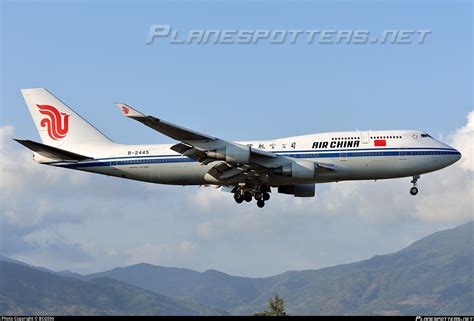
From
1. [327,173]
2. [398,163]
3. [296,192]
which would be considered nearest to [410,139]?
[398,163]

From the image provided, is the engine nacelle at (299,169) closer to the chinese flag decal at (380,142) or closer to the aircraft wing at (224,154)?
the aircraft wing at (224,154)

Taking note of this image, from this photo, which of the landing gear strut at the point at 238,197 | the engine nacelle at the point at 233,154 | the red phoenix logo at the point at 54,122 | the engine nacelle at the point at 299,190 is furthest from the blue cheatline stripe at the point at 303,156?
the engine nacelle at the point at 299,190

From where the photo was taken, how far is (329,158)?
198ft

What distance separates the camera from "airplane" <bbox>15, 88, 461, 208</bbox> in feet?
195

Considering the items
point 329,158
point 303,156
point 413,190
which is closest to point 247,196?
point 303,156

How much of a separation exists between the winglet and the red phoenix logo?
54.1 ft

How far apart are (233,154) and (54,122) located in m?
19.7

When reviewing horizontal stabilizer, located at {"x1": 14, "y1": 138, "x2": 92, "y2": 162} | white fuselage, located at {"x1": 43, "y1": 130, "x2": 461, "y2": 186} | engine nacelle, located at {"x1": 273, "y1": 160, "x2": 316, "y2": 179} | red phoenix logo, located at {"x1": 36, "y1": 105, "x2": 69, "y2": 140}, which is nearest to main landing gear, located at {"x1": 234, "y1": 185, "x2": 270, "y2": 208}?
white fuselage, located at {"x1": 43, "y1": 130, "x2": 461, "y2": 186}

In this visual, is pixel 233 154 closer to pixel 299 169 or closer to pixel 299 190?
pixel 299 169

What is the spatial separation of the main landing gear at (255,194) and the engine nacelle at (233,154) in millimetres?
5645

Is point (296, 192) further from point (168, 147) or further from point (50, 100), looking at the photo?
point (50, 100)

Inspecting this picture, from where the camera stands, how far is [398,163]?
60.2m

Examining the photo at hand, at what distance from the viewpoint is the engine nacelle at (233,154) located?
58.9 metres

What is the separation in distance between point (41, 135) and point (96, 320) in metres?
36.7
